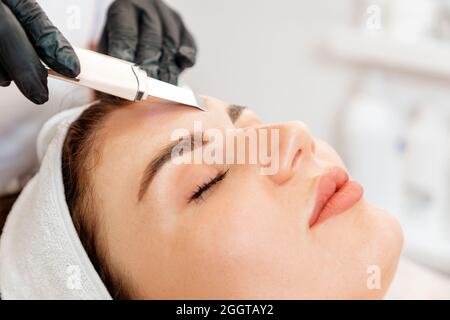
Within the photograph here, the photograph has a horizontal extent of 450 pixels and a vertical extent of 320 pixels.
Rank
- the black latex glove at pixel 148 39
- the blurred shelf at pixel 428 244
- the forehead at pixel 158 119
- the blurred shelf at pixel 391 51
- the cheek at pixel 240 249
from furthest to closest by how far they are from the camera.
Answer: the blurred shelf at pixel 428 244 < the blurred shelf at pixel 391 51 < the black latex glove at pixel 148 39 < the forehead at pixel 158 119 < the cheek at pixel 240 249

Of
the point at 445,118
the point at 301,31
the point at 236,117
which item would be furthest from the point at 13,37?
the point at 445,118

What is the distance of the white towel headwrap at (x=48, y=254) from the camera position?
0.87 m

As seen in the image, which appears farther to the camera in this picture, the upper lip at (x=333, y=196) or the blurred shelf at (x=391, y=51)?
the blurred shelf at (x=391, y=51)

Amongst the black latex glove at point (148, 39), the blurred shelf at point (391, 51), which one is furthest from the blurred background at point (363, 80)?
the black latex glove at point (148, 39)

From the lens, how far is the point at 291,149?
0.90 meters

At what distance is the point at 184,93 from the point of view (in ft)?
3.15

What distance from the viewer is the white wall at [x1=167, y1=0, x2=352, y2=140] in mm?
1951

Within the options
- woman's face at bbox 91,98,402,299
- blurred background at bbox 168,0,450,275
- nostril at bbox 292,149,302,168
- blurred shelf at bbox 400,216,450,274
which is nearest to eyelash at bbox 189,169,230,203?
woman's face at bbox 91,98,402,299

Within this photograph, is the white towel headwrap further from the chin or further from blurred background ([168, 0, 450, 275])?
blurred background ([168, 0, 450, 275])

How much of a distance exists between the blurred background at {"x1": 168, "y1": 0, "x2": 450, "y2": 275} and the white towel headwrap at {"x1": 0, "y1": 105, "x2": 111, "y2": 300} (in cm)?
121

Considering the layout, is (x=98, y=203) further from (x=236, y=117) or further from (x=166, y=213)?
(x=236, y=117)

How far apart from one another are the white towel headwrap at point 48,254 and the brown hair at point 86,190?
0.02 meters

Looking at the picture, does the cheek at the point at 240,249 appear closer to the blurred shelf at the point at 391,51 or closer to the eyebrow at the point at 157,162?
the eyebrow at the point at 157,162

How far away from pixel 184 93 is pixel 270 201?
0.26 meters
